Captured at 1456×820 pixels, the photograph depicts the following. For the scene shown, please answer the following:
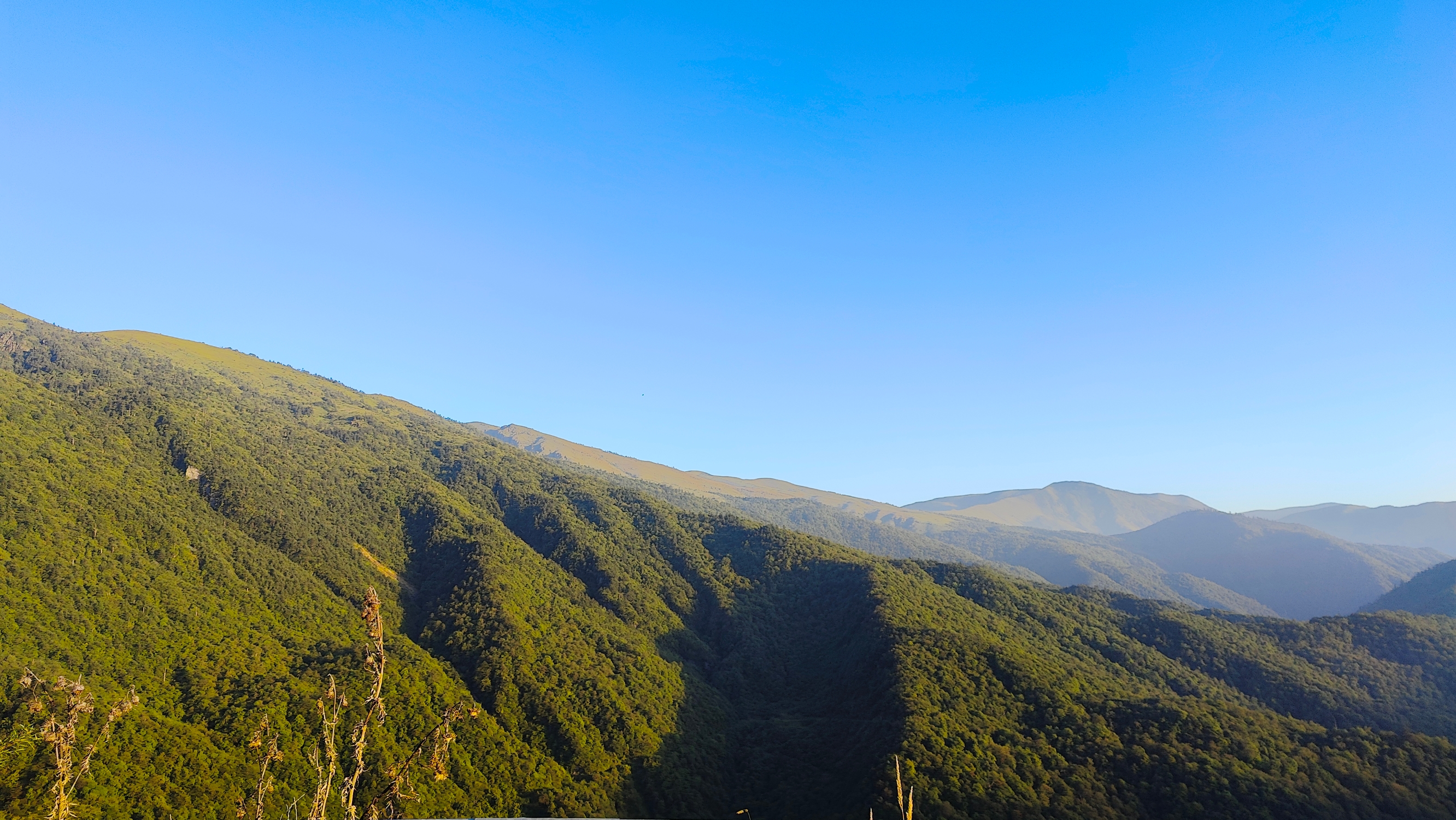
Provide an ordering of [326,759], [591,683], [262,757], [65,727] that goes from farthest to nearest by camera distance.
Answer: [591,683]
[262,757]
[65,727]
[326,759]

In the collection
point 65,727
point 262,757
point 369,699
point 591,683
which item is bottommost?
point 591,683

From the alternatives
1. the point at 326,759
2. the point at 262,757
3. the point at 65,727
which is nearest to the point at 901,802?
the point at 326,759

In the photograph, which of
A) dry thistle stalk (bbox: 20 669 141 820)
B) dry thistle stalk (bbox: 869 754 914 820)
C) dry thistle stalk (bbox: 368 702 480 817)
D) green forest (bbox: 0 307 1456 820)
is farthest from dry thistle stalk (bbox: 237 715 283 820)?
green forest (bbox: 0 307 1456 820)

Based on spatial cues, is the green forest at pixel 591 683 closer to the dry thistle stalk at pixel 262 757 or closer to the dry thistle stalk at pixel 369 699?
the dry thistle stalk at pixel 262 757

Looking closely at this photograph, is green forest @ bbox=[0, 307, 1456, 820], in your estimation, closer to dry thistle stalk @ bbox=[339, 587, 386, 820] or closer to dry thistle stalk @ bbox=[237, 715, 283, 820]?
dry thistle stalk @ bbox=[237, 715, 283, 820]

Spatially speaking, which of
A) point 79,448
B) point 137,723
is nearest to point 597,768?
point 137,723

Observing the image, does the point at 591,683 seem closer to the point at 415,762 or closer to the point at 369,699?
the point at 415,762

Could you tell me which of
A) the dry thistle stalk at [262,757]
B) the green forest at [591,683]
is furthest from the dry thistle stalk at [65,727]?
the green forest at [591,683]

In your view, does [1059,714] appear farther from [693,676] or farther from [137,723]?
[137,723]
